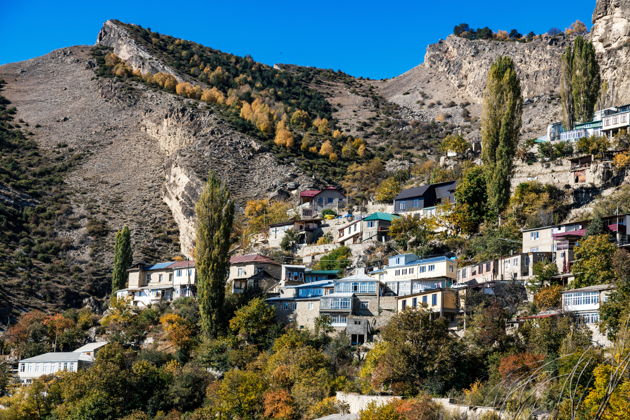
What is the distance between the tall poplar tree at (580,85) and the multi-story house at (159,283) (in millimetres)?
35711

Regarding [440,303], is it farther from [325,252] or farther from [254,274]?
[325,252]

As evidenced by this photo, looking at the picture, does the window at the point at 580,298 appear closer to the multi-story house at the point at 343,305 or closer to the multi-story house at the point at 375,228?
the multi-story house at the point at 343,305

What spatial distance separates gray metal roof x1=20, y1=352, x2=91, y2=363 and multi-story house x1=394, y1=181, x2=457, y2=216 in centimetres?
3018

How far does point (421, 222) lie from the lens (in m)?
70.5

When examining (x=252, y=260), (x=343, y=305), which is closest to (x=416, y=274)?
(x=343, y=305)

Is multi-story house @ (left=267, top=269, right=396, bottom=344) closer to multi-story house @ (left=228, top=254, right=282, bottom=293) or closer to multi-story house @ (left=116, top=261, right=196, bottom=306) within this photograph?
multi-story house @ (left=228, top=254, right=282, bottom=293)

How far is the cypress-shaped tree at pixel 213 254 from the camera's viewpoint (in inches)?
2318

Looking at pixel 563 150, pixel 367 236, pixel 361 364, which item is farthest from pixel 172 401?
pixel 563 150

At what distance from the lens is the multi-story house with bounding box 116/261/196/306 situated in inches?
2736

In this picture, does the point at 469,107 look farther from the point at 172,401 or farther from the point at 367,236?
the point at 172,401

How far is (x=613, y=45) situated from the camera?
9400 centimetres

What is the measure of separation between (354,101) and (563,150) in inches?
3028

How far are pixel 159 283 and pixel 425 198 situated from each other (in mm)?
Answer: 23648

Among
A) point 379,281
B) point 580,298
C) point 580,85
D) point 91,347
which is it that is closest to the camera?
point 580,298
